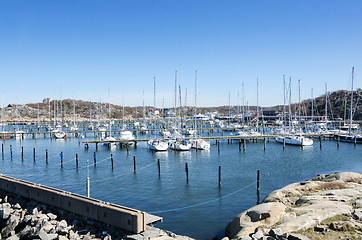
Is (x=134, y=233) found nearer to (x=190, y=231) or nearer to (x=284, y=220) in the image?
(x=190, y=231)

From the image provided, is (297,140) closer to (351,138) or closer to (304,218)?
(351,138)

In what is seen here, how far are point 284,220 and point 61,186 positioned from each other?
25.2 metres

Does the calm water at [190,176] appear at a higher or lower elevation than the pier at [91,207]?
lower

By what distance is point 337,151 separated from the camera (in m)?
60.9

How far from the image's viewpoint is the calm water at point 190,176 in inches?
989

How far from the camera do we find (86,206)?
19531 millimetres

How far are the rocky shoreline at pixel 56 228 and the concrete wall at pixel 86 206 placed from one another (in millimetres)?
338

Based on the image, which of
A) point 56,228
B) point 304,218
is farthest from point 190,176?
point 304,218

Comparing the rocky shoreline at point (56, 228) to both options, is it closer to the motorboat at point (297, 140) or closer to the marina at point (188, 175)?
the marina at point (188, 175)

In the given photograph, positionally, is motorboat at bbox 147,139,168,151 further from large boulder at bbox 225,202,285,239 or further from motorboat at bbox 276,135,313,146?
large boulder at bbox 225,202,285,239

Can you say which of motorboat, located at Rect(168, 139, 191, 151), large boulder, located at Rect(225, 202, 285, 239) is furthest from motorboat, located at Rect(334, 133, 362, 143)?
large boulder, located at Rect(225, 202, 285, 239)

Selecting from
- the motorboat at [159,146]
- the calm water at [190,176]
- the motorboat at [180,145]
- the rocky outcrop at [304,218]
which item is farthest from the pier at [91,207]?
the motorboat at [180,145]

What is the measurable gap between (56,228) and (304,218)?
47.4 feet

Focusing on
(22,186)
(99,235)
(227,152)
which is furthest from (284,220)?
(227,152)
